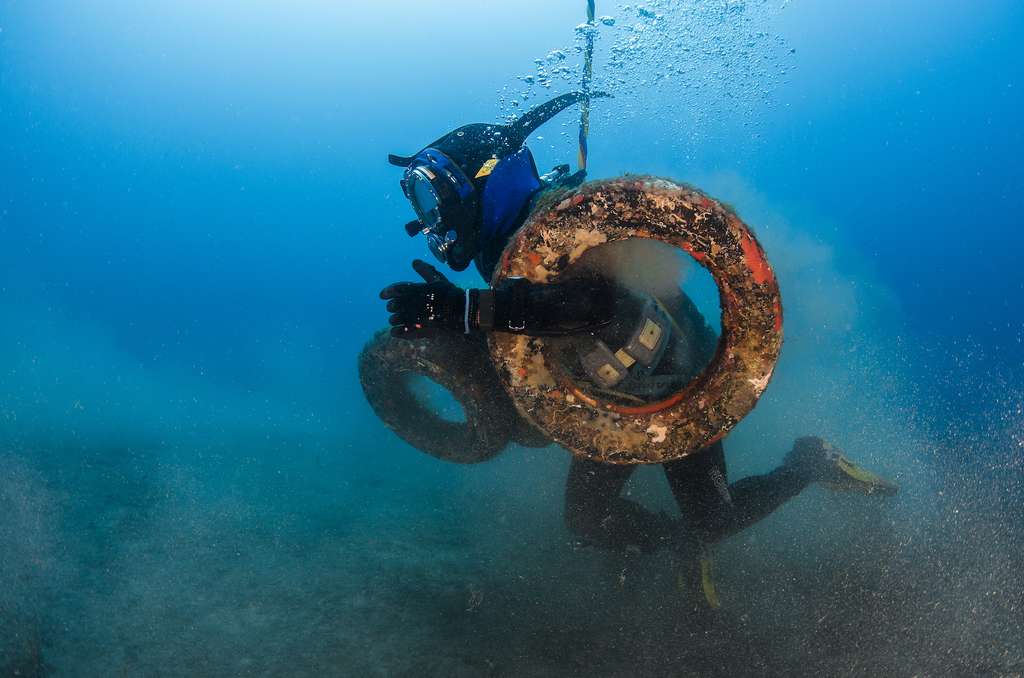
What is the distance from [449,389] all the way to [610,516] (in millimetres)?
1568

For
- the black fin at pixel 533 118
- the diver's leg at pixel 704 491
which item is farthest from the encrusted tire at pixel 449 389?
the black fin at pixel 533 118

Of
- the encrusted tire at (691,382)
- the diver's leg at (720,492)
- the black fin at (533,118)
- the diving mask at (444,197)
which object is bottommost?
the diver's leg at (720,492)

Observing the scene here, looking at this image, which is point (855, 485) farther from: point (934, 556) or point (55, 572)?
point (55, 572)

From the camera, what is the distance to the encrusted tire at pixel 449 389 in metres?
3.40

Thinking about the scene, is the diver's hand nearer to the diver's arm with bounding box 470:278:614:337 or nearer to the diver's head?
the diver's arm with bounding box 470:278:614:337

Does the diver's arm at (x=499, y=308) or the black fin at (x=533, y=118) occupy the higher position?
the black fin at (x=533, y=118)

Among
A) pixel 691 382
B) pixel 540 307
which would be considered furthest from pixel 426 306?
pixel 691 382

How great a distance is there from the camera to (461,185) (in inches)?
121

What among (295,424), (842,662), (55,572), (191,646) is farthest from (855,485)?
(295,424)

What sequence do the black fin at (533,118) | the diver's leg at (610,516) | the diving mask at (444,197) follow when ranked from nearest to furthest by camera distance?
the diving mask at (444,197)
the black fin at (533,118)
the diver's leg at (610,516)

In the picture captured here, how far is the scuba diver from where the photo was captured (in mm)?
2570

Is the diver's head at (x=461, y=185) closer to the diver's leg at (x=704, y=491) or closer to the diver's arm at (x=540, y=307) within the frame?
the diver's arm at (x=540, y=307)

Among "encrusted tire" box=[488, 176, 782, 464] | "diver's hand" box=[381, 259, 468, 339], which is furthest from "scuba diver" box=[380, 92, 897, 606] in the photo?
"encrusted tire" box=[488, 176, 782, 464]

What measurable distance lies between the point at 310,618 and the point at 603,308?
3.33 meters
